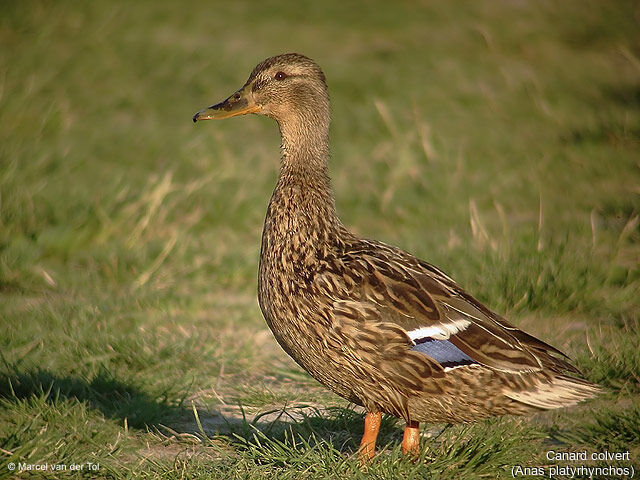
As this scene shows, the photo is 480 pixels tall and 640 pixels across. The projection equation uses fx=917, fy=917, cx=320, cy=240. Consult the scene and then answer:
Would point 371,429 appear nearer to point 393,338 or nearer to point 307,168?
point 393,338

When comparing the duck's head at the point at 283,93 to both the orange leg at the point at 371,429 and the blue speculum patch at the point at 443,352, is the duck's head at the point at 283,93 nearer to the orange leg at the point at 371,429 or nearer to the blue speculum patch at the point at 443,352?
the blue speculum patch at the point at 443,352

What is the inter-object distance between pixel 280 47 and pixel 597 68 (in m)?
3.90

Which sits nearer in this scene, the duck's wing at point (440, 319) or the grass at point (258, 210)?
the duck's wing at point (440, 319)

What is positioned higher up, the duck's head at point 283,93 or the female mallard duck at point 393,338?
the duck's head at point 283,93

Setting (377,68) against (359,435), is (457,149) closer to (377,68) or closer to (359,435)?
(377,68)

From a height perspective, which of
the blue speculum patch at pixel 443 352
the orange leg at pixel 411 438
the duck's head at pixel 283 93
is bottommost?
the orange leg at pixel 411 438

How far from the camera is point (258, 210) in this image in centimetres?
723

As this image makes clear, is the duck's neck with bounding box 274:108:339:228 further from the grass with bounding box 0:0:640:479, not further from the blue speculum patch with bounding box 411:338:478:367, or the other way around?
the grass with bounding box 0:0:640:479

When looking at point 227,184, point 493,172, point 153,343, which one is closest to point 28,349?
point 153,343

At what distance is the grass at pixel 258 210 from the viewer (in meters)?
4.20

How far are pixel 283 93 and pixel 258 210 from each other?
2786 millimetres

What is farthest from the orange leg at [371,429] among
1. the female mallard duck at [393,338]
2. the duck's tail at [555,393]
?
the duck's tail at [555,393]

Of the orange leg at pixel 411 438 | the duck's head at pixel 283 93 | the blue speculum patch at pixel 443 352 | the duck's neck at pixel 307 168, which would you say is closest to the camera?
the blue speculum patch at pixel 443 352

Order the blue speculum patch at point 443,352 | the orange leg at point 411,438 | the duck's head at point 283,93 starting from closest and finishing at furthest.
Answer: the blue speculum patch at point 443,352 < the orange leg at point 411,438 < the duck's head at point 283,93
